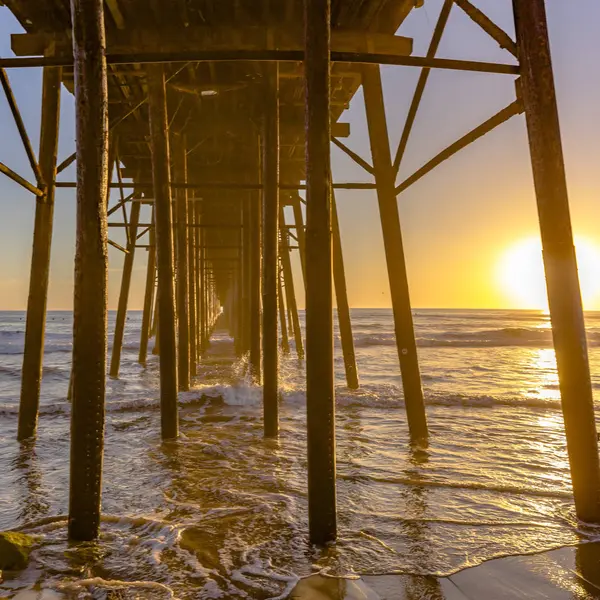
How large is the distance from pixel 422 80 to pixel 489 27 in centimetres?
70

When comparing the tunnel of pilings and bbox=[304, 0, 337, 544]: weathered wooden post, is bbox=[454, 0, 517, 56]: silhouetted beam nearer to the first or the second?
the tunnel of pilings

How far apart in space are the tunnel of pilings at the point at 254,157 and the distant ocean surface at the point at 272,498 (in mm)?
263

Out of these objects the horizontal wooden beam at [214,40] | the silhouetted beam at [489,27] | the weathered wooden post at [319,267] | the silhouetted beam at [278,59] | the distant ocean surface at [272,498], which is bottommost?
the distant ocean surface at [272,498]

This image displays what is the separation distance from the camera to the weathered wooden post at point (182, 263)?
632 cm

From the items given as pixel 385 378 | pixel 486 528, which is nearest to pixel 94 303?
pixel 486 528

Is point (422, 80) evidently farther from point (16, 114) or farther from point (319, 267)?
point (16, 114)

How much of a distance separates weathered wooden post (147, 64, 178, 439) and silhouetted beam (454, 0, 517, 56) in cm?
273

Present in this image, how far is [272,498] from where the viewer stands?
3609 millimetres

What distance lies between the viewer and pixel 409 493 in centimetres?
374

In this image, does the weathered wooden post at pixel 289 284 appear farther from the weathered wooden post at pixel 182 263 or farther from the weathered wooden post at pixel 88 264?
the weathered wooden post at pixel 88 264

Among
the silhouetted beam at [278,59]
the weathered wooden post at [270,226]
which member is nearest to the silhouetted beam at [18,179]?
the silhouetted beam at [278,59]

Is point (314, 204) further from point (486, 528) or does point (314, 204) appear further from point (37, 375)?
point (37, 375)

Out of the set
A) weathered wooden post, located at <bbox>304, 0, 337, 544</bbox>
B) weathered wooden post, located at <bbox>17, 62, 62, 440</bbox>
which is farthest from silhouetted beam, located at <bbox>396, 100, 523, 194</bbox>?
weathered wooden post, located at <bbox>17, 62, 62, 440</bbox>

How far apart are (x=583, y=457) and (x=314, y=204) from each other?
2.05 metres
